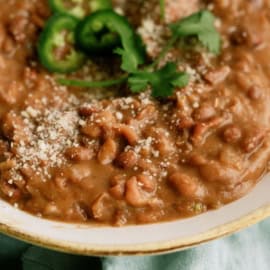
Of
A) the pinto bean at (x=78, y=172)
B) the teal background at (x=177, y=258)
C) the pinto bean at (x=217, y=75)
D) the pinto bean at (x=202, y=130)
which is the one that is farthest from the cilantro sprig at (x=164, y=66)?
the teal background at (x=177, y=258)

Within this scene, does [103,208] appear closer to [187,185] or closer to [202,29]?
[187,185]

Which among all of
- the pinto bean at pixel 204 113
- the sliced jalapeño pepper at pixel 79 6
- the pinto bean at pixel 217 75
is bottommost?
the pinto bean at pixel 204 113

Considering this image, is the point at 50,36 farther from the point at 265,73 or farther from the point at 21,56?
the point at 265,73

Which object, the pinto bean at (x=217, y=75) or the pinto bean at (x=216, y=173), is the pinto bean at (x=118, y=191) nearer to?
the pinto bean at (x=216, y=173)

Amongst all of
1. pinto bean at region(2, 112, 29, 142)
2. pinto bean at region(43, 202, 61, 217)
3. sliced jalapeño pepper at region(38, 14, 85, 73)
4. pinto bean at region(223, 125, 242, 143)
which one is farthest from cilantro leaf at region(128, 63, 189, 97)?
pinto bean at region(43, 202, 61, 217)

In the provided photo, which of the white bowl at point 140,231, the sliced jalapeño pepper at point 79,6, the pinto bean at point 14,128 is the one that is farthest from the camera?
the sliced jalapeño pepper at point 79,6

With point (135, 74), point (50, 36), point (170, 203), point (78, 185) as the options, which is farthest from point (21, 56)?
point (170, 203)

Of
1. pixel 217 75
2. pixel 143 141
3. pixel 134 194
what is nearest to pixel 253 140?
pixel 217 75
